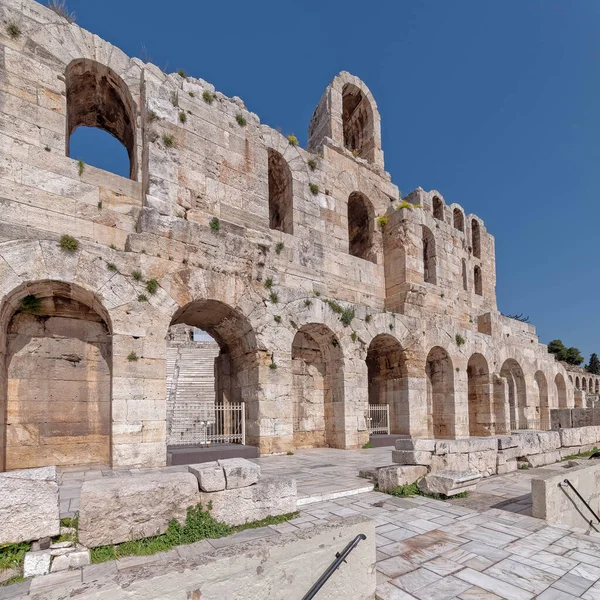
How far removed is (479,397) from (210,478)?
15492 millimetres

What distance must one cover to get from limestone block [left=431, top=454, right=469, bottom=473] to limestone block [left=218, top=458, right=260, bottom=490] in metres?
3.89

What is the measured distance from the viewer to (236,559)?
2.41 metres

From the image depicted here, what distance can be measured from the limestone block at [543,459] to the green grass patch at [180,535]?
7303 mm

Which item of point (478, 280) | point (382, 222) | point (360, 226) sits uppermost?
point (360, 226)

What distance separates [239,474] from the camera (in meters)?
4.99

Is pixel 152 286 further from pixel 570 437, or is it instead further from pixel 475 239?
pixel 475 239

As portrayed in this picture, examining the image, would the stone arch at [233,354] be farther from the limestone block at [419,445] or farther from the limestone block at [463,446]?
the limestone block at [463,446]

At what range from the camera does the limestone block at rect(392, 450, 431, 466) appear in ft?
24.1

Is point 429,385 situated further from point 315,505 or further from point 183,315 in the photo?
point 315,505

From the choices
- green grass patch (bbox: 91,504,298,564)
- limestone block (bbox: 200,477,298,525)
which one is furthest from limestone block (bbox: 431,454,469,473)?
green grass patch (bbox: 91,504,298,564)

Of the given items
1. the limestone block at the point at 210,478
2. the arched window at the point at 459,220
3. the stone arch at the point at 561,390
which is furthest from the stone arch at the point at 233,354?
the stone arch at the point at 561,390

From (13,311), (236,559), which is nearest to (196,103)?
(13,311)

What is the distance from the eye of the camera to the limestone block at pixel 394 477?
22.4 ft

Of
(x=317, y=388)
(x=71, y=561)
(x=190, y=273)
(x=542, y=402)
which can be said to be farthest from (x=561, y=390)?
(x=71, y=561)
